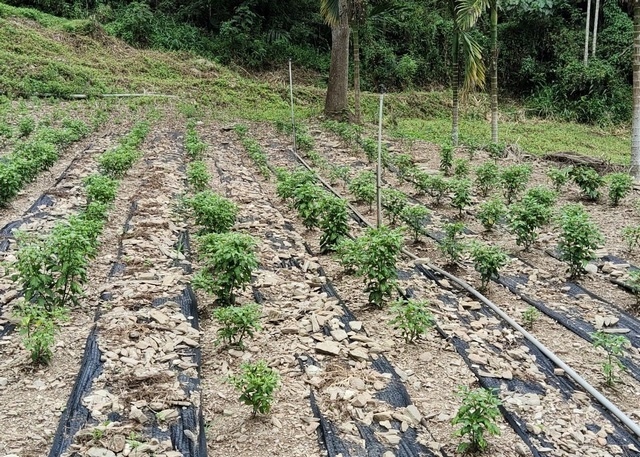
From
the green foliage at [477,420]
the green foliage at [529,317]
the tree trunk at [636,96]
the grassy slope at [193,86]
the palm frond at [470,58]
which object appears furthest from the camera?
the grassy slope at [193,86]

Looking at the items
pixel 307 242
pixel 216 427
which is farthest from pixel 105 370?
pixel 307 242

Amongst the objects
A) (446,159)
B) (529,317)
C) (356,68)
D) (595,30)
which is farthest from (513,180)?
(595,30)

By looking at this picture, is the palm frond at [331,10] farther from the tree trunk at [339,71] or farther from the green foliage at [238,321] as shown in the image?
the green foliage at [238,321]

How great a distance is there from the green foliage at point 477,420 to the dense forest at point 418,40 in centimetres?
2230

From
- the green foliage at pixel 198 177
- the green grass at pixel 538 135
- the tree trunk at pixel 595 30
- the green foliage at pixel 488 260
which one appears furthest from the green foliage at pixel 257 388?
the tree trunk at pixel 595 30

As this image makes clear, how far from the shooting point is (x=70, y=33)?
22.9m

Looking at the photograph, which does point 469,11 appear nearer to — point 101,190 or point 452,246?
point 452,246

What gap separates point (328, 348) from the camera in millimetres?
4363

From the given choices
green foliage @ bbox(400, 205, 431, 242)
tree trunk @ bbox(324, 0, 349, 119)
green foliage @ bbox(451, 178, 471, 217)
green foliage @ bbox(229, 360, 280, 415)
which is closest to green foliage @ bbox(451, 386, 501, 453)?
green foliage @ bbox(229, 360, 280, 415)

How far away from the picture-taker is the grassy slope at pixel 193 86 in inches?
708

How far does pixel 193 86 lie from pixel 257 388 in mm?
19107

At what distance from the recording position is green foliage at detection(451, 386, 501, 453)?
10.5ft

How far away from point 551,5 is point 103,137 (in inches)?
805

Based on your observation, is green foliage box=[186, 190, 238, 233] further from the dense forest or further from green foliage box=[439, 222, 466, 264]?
the dense forest
